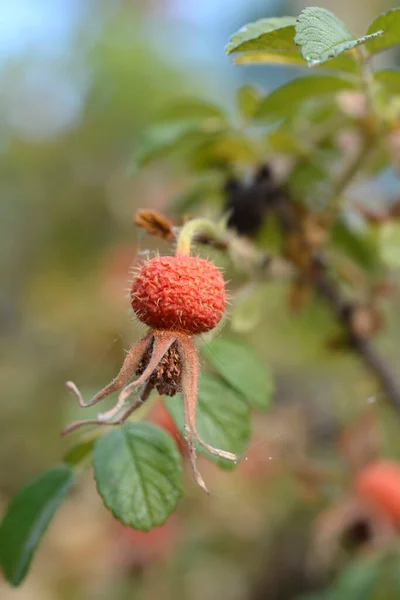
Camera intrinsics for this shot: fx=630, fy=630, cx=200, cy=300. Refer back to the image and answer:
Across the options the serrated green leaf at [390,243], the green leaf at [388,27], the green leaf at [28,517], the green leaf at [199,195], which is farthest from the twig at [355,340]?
the green leaf at [28,517]

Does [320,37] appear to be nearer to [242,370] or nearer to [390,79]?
[390,79]

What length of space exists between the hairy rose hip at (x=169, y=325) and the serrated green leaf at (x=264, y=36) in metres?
0.36

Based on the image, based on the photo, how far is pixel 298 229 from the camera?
5.30 ft

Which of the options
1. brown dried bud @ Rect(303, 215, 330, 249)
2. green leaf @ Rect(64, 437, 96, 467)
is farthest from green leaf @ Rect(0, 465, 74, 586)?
brown dried bud @ Rect(303, 215, 330, 249)

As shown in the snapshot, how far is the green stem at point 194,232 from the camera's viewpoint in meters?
1.10

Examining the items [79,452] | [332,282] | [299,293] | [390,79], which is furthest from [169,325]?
[332,282]

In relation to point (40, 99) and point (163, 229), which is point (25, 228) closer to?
point (40, 99)

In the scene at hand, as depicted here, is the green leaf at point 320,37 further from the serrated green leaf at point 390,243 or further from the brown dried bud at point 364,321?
the brown dried bud at point 364,321

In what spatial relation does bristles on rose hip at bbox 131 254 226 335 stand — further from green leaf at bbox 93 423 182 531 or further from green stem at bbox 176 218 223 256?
green leaf at bbox 93 423 182 531

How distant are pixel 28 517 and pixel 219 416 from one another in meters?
0.42

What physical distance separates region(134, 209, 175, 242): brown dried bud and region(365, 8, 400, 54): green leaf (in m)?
0.47

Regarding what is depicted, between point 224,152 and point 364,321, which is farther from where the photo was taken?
point 364,321

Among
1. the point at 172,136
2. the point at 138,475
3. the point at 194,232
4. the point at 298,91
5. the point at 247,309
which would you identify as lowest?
the point at 138,475

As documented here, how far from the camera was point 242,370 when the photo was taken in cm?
123
